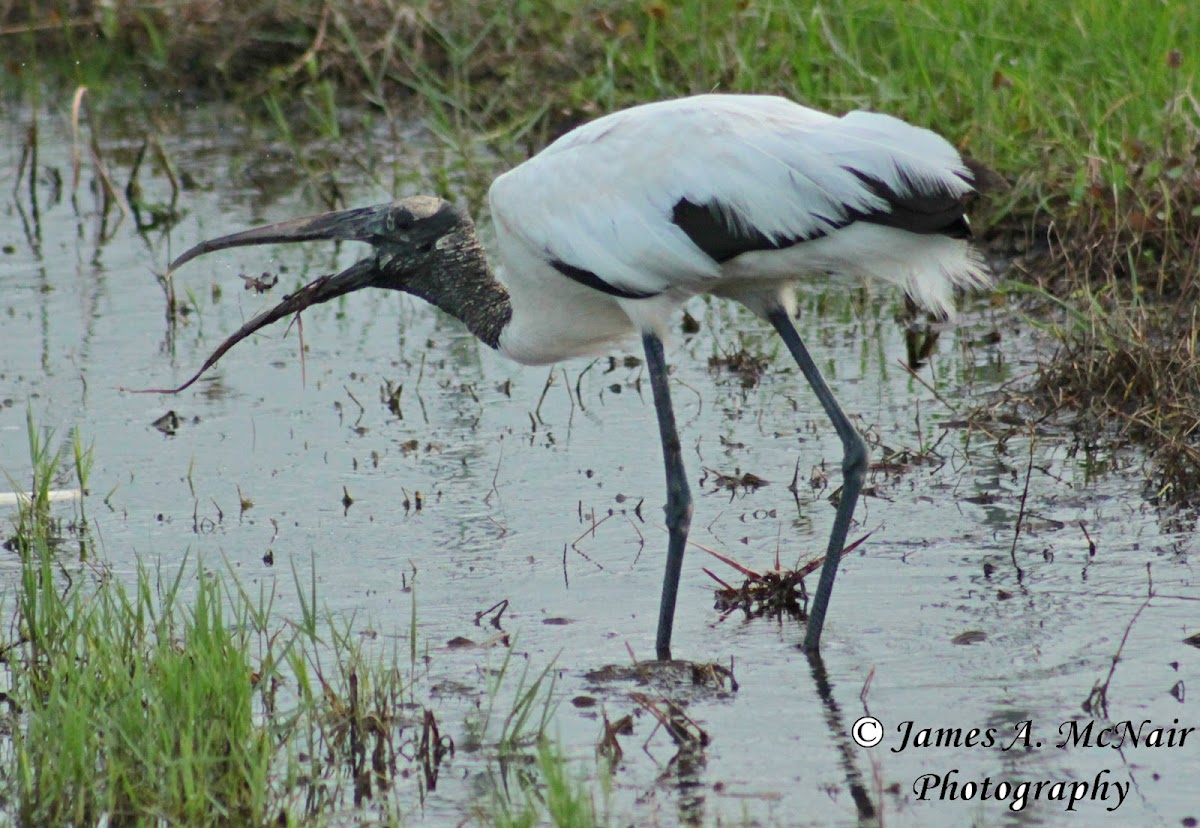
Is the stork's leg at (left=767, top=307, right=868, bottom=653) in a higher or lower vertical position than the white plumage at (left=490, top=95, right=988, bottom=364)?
lower

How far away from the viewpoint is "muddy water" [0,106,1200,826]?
4.04 meters

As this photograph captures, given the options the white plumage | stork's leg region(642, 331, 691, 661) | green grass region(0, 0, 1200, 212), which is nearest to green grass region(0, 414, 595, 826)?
stork's leg region(642, 331, 691, 661)

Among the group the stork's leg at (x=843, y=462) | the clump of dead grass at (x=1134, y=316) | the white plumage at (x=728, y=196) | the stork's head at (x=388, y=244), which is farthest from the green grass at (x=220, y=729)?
the clump of dead grass at (x=1134, y=316)

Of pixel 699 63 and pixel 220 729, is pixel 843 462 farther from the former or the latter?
pixel 699 63

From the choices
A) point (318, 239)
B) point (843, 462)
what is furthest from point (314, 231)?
point (843, 462)

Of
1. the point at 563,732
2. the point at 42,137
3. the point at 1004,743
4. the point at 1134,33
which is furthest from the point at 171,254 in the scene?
the point at 1004,743

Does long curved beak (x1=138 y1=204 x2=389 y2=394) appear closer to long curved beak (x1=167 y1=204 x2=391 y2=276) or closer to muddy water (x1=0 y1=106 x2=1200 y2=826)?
long curved beak (x1=167 y1=204 x2=391 y2=276)

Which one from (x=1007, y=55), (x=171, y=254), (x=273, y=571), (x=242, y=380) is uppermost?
(x=1007, y=55)

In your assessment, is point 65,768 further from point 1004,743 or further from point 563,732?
point 1004,743

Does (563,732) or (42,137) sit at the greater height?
(42,137)

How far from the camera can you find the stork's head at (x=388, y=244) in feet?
17.7

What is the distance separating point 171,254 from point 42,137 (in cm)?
246

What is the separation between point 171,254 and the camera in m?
8.72

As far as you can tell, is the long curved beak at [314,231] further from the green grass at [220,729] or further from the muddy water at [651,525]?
the green grass at [220,729]
